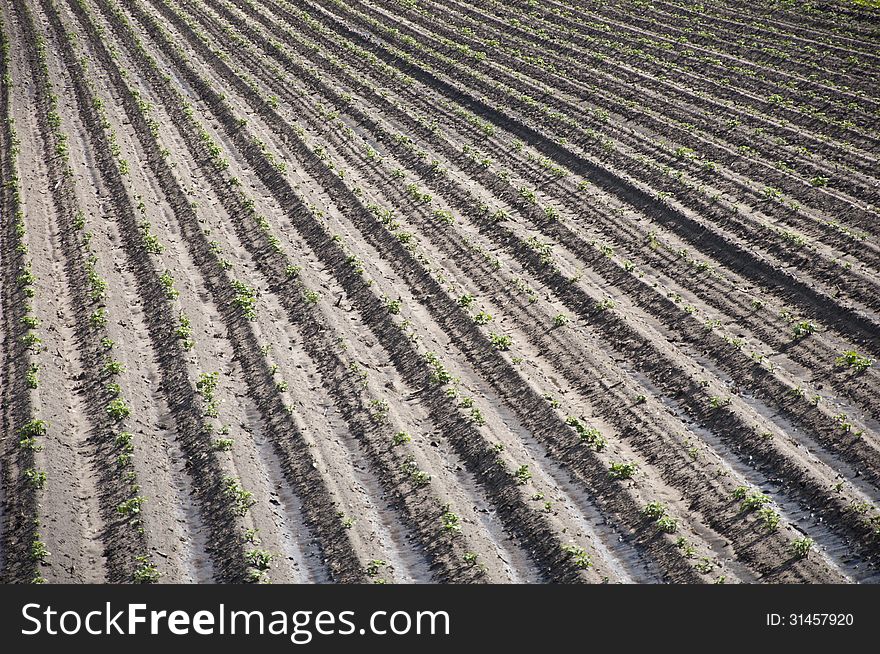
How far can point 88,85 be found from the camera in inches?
1025

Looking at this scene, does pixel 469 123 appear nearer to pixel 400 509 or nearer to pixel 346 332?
pixel 346 332

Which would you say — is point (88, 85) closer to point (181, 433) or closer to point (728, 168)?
point (181, 433)

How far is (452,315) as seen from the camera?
1516cm

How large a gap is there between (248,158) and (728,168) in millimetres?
12128

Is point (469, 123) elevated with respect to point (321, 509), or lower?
elevated

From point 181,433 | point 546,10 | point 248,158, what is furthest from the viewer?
point 546,10

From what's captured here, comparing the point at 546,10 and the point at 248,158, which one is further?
the point at 546,10

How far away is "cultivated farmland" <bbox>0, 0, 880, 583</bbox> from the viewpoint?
35.1 ft

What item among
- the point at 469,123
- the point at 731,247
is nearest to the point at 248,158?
the point at 469,123

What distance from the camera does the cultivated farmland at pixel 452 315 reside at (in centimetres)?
1070

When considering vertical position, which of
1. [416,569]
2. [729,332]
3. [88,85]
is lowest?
[416,569]

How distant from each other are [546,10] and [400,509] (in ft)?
82.6

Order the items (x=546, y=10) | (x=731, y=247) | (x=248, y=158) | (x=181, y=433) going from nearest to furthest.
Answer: (x=181, y=433) → (x=731, y=247) → (x=248, y=158) → (x=546, y=10)

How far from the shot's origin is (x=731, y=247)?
16625mm
